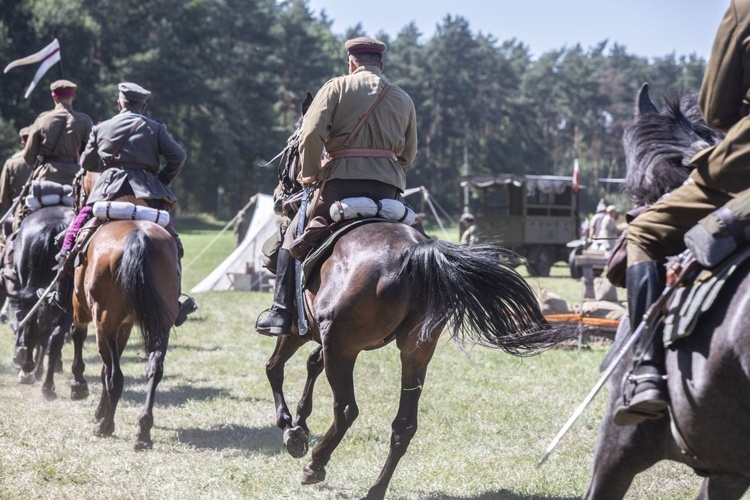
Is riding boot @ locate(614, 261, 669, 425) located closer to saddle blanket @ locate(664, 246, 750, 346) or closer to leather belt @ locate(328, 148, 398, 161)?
saddle blanket @ locate(664, 246, 750, 346)

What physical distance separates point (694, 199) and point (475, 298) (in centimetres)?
190

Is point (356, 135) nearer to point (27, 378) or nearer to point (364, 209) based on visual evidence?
point (364, 209)

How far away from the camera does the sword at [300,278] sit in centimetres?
620

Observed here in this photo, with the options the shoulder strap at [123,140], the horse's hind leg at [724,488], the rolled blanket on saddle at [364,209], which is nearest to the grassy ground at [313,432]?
the rolled blanket on saddle at [364,209]

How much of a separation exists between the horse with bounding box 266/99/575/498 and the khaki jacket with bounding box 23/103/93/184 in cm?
504

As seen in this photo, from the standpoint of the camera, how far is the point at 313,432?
7832mm

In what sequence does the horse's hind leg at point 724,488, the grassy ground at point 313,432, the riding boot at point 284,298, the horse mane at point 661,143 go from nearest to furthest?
the horse's hind leg at point 724,488 → the horse mane at point 661,143 → the grassy ground at point 313,432 → the riding boot at point 284,298

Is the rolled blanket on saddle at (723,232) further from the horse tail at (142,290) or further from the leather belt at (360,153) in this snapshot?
the horse tail at (142,290)

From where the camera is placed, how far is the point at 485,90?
81938mm

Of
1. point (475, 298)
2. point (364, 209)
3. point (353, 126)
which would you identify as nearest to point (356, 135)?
point (353, 126)

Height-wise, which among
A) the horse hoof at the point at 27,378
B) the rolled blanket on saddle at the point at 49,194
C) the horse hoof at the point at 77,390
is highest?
the rolled blanket on saddle at the point at 49,194

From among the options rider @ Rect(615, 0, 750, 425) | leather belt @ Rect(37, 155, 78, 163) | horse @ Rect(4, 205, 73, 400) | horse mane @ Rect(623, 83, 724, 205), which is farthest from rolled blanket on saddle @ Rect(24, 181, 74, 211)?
rider @ Rect(615, 0, 750, 425)

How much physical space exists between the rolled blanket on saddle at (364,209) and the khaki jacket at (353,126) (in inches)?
5.8

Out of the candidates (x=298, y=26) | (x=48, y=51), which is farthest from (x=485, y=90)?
(x=48, y=51)
